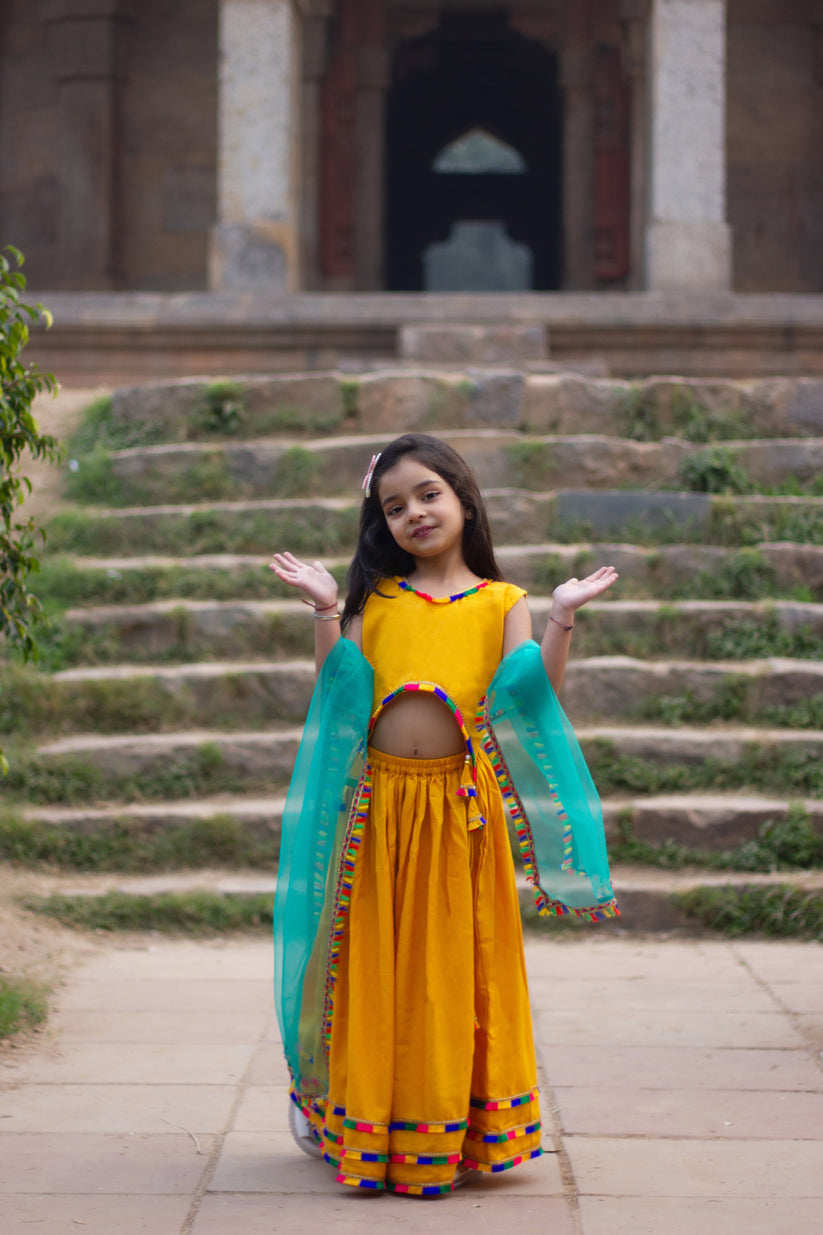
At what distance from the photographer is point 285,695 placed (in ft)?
18.8

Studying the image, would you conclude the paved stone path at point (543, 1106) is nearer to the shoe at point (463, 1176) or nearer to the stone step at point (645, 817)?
the shoe at point (463, 1176)

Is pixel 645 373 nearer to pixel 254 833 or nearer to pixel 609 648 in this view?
pixel 609 648

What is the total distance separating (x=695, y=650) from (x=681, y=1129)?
3.24 metres

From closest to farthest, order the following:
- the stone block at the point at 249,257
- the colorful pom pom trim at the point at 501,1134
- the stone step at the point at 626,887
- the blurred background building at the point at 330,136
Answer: the colorful pom pom trim at the point at 501,1134, the stone step at the point at 626,887, the stone block at the point at 249,257, the blurred background building at the point at 330,136

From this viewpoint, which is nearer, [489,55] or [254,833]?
[254,833]

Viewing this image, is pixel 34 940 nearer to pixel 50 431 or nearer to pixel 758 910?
pixel 758 910

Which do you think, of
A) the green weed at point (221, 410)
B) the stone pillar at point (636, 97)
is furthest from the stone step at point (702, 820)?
the stone pillar at point (636, 97)

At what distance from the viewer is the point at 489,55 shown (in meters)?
15.4

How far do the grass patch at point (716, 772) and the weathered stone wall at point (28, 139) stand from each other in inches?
397

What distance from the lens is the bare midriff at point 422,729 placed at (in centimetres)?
275

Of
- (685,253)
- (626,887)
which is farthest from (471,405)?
(626,887)

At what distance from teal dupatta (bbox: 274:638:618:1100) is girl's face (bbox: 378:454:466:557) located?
246 mm

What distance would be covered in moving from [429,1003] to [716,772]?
2.98 m

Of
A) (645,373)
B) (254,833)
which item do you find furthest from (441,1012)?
(645,373)
